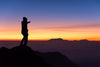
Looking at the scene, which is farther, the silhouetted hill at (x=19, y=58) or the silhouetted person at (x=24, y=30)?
the silhouetted person at (x=24, y=30)

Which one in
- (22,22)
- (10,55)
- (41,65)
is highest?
(22,22)

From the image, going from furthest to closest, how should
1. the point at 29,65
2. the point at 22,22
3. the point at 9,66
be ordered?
the point at 22,22, the point at 29,65, the point at 9,66

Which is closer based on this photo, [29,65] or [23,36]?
[29,65]

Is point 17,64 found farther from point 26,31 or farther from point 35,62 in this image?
point 26,31

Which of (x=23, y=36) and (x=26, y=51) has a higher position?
(x=23, y=36)

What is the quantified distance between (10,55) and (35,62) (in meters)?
3.38

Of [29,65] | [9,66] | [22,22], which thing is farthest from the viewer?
[22,22]

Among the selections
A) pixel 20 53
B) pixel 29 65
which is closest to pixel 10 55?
pixel 20 53

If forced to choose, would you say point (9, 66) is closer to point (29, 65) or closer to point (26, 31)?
point (29, 65)

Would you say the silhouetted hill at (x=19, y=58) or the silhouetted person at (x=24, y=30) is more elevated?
the silhouetted person at (x=24, y=30)

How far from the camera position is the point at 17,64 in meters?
21.3

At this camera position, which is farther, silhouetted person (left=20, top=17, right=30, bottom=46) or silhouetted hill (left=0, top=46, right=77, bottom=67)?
silhouetted person (left=20, top=17, right=30, bottom=46)

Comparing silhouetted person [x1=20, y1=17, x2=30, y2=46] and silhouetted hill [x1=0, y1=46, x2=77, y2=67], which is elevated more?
silhouetted person [x1=20, y1=17, x2=30, y2=46]

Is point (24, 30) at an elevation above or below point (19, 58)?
above
